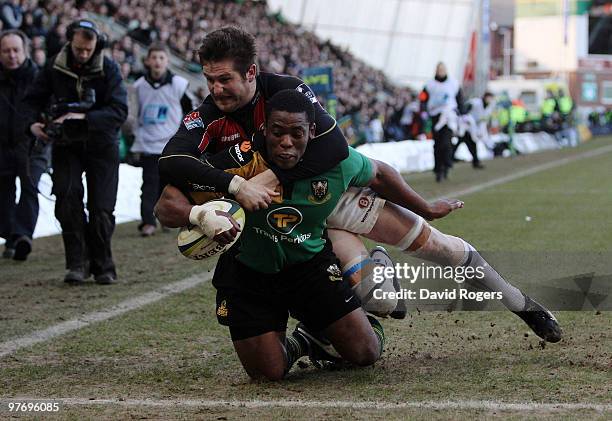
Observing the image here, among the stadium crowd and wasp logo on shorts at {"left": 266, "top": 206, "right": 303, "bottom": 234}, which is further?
the stadium crowd

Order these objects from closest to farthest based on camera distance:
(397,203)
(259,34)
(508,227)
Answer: (397,203) < (508,227) < (259,34)

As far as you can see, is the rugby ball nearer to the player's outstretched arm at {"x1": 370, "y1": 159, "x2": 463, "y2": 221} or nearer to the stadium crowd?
the player's outstretched arm at {"x1": 370, "y1": 159, "x2": 463, "y2": 221}

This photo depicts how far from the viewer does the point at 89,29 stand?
800cm

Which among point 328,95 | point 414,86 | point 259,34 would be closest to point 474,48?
point 414,86

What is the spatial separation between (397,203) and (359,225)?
0.22 meters

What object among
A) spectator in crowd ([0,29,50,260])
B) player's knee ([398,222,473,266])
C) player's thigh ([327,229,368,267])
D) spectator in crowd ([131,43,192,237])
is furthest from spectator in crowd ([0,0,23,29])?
player's knee ([398,222,473,266])

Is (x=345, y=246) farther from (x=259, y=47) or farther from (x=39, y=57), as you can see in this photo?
(x=259, y=47)

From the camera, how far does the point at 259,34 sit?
34.0m

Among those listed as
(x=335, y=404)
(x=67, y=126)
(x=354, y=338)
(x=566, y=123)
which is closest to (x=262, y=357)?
(x=354, y=338)

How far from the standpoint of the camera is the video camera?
816 centimetres

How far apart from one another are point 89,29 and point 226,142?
3144 millimetres

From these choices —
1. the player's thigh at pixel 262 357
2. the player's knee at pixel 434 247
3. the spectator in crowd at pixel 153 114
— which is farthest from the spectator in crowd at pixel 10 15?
the player's thigh at pixel 262 357

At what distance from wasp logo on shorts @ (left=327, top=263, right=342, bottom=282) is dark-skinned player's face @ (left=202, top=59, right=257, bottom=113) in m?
0.88

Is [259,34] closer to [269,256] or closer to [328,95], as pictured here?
[328,95]
